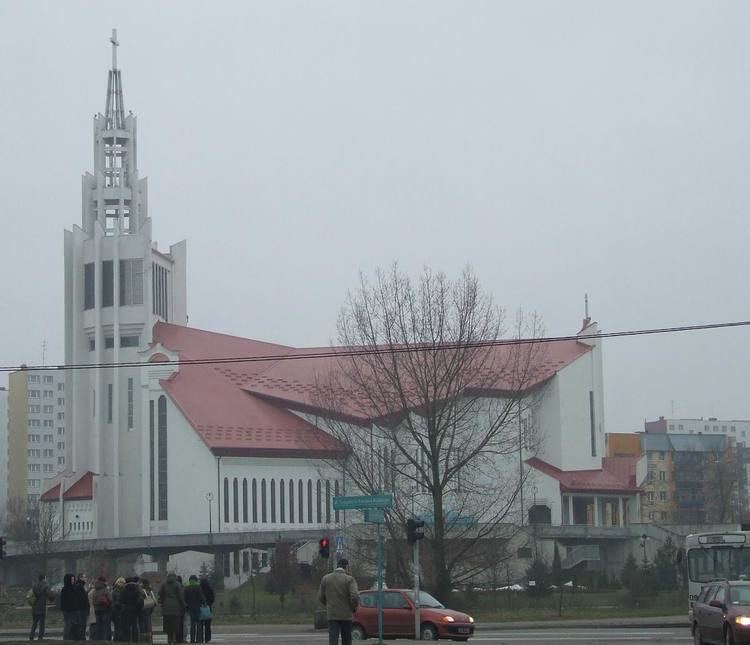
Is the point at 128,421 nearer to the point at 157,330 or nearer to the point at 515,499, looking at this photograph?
the point at 157,330

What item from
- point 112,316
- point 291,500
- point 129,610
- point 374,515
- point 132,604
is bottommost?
point 129,610

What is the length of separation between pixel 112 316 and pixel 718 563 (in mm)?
64763

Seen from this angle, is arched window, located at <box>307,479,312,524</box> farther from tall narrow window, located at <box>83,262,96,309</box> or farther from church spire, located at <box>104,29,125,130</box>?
church spire, located at <box>104,29,125,130</box>

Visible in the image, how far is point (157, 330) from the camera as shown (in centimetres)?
9006

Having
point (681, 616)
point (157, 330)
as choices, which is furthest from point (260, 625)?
point (157, 330)

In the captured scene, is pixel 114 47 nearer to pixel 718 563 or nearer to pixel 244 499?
pixel 244 499

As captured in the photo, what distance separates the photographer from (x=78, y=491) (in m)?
88.2

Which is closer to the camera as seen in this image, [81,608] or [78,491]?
[81,608]

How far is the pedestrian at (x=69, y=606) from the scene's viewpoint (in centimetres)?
2673

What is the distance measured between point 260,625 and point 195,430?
45791 millimetres

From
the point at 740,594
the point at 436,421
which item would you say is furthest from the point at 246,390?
the point at 740,594

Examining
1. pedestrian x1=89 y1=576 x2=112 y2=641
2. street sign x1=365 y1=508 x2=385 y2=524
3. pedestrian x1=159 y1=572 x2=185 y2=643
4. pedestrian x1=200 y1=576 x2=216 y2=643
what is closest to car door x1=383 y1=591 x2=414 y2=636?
street sign x1=365 y1=508 x2=385 y2=524

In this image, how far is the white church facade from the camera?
275ft

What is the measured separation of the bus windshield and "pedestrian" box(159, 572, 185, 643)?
12.5 m
